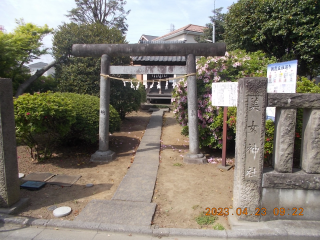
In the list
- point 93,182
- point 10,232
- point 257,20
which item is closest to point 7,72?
point 93,182

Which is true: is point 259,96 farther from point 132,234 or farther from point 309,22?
point 309,22

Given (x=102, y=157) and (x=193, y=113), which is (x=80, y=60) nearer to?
(x=102, y=157)

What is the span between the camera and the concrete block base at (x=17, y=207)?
3.98m

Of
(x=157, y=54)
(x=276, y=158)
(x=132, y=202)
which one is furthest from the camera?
(x=157, y=54)

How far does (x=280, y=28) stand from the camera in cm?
947

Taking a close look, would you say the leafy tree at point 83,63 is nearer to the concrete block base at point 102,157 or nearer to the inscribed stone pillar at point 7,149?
the concrete block base at point 102,157

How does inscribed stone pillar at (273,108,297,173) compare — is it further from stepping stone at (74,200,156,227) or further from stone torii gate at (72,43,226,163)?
stone torii gate at (72,43,226,163)

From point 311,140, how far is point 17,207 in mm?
4828

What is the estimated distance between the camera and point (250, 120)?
3486 millimetres

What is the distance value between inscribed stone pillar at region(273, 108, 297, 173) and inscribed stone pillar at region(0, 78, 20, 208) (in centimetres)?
427

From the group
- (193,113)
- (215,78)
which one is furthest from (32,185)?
(215,78)

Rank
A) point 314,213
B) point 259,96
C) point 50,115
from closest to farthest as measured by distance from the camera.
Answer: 1. point 259,96
2. point 314,213
3. point 50,115

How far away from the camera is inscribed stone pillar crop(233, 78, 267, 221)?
3445mm

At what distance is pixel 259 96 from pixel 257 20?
26.3 ft
